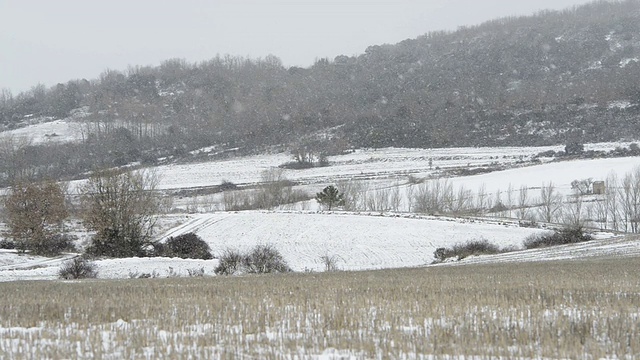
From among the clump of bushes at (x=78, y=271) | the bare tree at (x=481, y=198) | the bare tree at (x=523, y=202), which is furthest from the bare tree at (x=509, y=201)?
the clump of bushes at (x=78, y=271)

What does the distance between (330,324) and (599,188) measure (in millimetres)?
84755

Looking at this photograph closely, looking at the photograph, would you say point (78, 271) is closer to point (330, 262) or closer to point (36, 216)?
point (330, 262)

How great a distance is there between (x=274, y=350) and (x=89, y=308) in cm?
548

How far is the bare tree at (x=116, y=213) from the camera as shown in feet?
175

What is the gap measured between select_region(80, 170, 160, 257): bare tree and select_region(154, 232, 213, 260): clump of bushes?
5.30 ft

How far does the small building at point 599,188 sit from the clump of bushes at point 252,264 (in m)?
57.6

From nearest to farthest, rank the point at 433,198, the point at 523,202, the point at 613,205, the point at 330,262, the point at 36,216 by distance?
the point at 330,262 → the point at 36,216 → the point at 613,205 → the point at 523,202 → the point at 433,198

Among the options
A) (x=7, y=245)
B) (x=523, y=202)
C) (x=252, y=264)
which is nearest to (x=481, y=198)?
(x=523, y=202)

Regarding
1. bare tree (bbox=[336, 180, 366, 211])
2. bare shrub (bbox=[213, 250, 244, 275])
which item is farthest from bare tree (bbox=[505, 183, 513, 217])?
bare shrub (bbox=[213, 250, 244, 275])

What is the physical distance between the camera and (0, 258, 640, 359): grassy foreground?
833 centimetres

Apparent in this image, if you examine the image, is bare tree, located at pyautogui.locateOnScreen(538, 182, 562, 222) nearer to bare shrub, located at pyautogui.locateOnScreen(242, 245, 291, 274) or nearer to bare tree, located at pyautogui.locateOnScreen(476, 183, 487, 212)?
bare tree, located at pyautogui.locateOnScreen(476, 183, 487, 212)

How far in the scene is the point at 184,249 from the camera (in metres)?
52.0

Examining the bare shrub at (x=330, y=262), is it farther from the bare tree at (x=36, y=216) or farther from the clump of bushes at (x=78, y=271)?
the bare tree at (x=36, y=216)

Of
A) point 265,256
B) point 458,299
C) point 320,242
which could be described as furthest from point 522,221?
point 458,299
